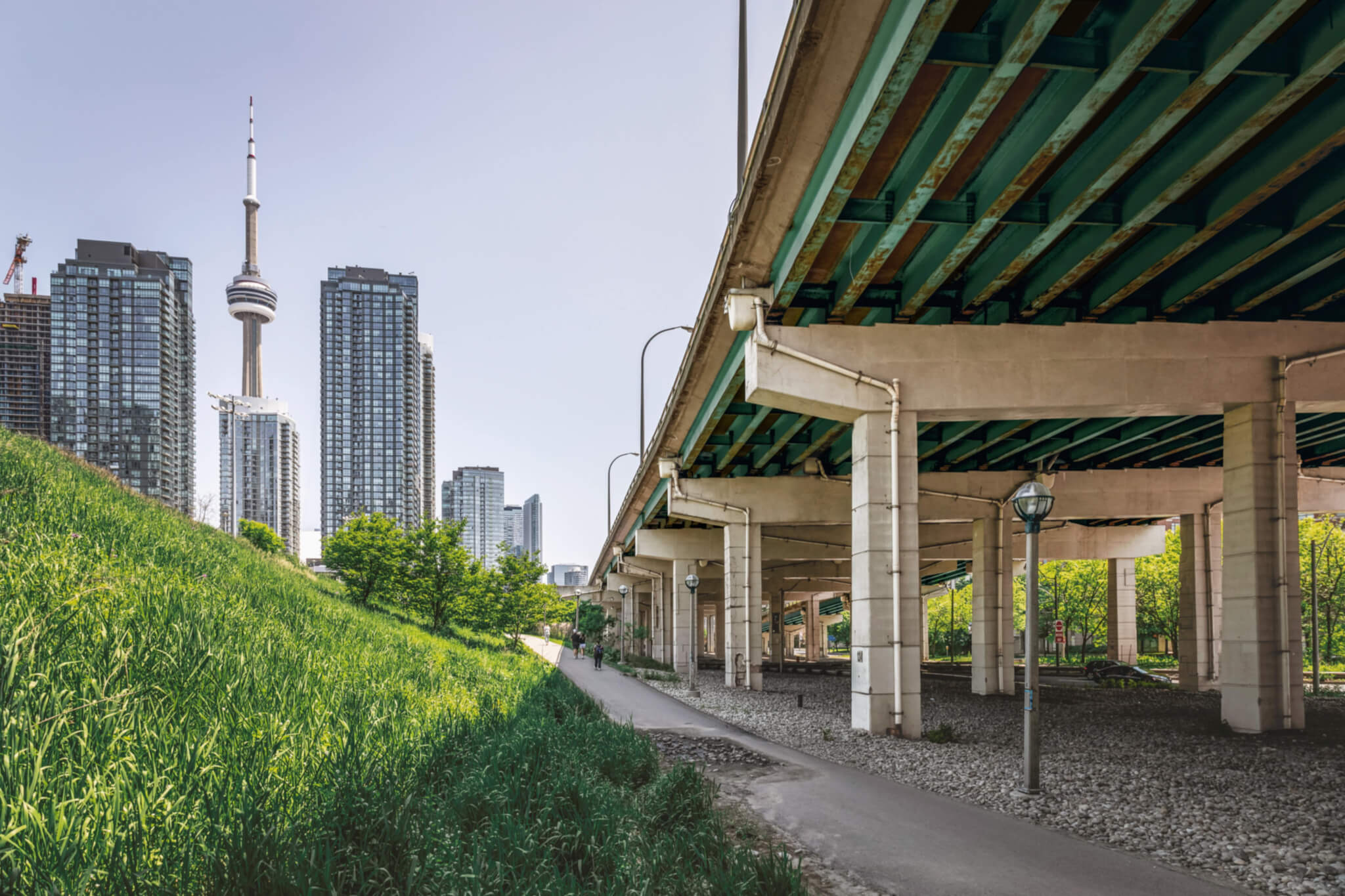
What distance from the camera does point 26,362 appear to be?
103m

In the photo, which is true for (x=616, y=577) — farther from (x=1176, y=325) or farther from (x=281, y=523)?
(x=281, y=523)

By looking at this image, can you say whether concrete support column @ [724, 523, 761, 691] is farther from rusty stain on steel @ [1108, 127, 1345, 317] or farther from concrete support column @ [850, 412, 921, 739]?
rusty stain on steel @ [1108, 127, 1345, 317]

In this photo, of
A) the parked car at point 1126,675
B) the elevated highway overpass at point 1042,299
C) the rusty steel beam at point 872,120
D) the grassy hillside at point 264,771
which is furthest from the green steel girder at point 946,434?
the parked car at point 1126,675

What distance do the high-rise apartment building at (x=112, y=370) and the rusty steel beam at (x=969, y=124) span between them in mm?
114018

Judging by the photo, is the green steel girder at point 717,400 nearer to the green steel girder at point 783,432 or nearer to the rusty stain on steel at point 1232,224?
the green steel girder at point 783,432

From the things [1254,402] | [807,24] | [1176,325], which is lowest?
[1254,402]

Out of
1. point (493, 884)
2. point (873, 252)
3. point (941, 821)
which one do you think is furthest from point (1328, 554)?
point (493, 884)

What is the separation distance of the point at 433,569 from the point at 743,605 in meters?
16.2

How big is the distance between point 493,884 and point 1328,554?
156 ft

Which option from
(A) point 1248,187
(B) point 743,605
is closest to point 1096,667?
(B) point 743,605

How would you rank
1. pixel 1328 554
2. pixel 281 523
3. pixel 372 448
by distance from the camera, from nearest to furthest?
pixel 1328 554, pixel 372 448, pixel 281 523

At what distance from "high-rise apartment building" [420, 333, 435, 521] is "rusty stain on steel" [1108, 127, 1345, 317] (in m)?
141

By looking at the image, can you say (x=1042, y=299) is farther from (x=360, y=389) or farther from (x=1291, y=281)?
(x=360, y=389)

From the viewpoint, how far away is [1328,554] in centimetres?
4019
